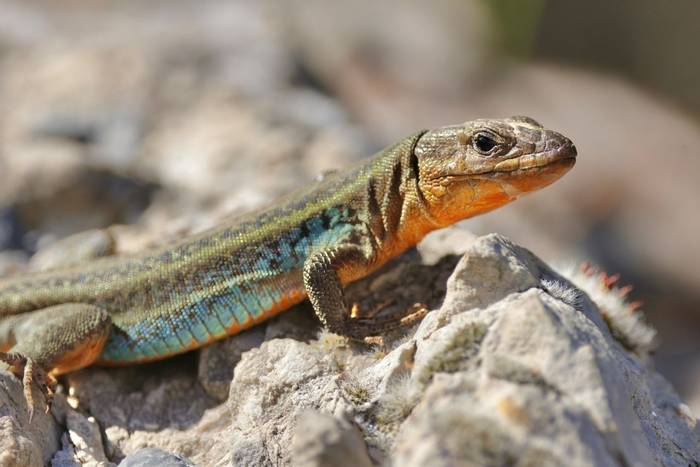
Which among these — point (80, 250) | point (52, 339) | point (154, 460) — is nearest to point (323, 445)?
point (154, 460)

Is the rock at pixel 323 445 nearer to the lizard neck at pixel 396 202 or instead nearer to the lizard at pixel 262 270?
the lizard at pixel 262 270

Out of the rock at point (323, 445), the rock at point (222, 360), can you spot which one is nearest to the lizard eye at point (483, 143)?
the rock at point (222, 360)

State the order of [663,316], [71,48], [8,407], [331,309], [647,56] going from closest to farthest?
[8,407] → [331,309] → [663,316] → [71,48] → [647,56]

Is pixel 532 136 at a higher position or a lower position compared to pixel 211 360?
higher

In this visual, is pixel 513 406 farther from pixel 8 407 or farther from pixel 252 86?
pixel 252 86

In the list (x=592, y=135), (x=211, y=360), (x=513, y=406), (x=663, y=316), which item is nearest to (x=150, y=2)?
(x=592, y=135)
